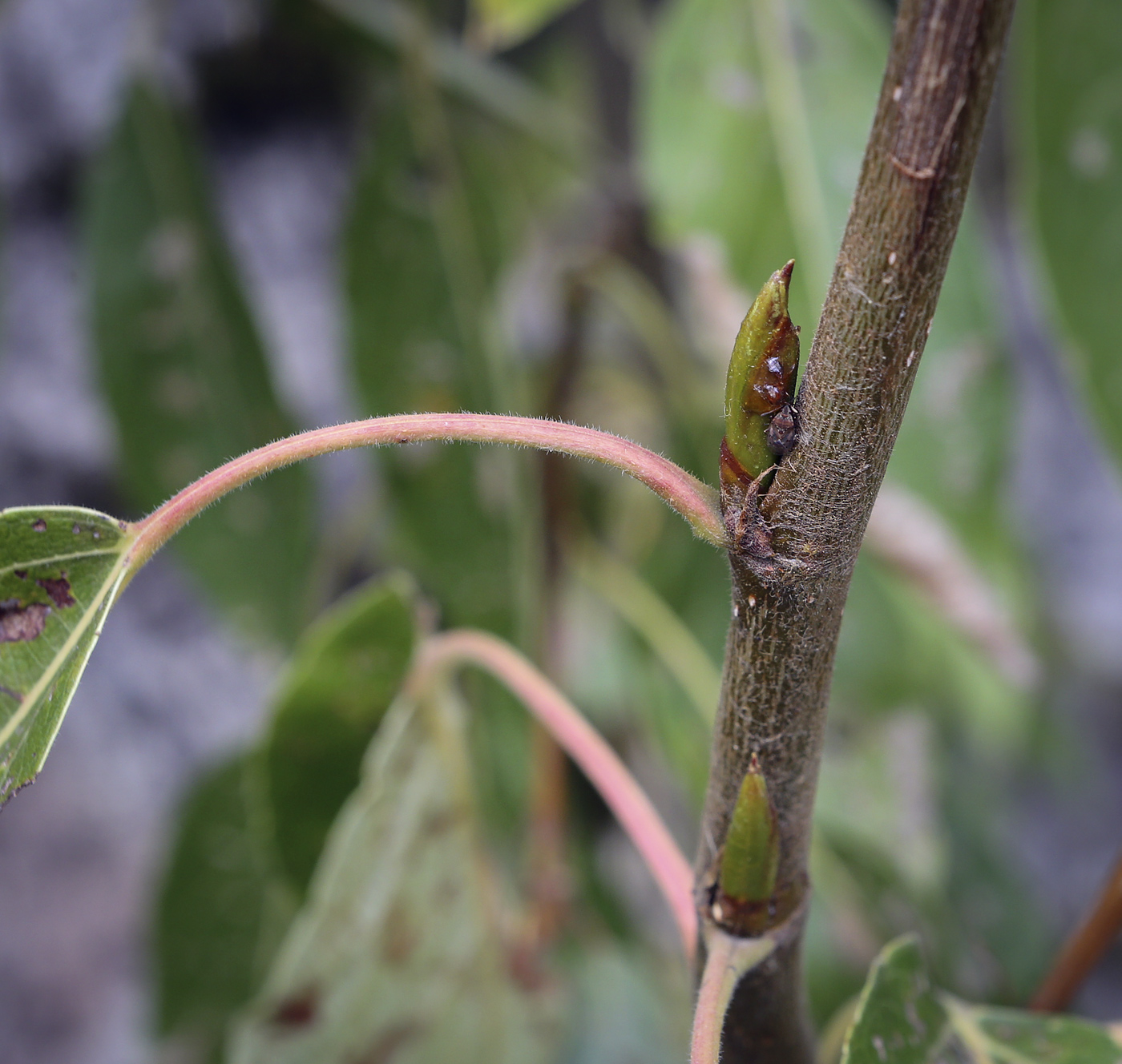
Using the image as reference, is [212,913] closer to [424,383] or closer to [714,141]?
[424,383]

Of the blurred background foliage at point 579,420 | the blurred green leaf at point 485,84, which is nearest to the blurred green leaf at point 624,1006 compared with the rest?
the blurred background foliage at point 579,420

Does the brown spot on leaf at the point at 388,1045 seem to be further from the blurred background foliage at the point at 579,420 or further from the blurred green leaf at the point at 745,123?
the blurred green leaf at the point at 745,123

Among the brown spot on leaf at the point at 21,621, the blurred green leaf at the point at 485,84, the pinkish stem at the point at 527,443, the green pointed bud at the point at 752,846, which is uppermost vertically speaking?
the blurred green leaf at the point at 485,84

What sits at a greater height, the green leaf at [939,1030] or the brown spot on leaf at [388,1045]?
the green leaf at [939,1030]

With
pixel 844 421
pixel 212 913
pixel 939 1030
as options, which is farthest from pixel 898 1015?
pixel 212 913

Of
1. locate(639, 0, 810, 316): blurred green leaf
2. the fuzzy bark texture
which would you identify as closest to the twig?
the fuzzy bark texture

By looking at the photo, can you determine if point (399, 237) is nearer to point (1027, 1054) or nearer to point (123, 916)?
point (1027, 1054)

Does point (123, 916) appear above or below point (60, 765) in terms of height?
below

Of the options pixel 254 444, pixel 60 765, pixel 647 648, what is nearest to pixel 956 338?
pixel 647 648
